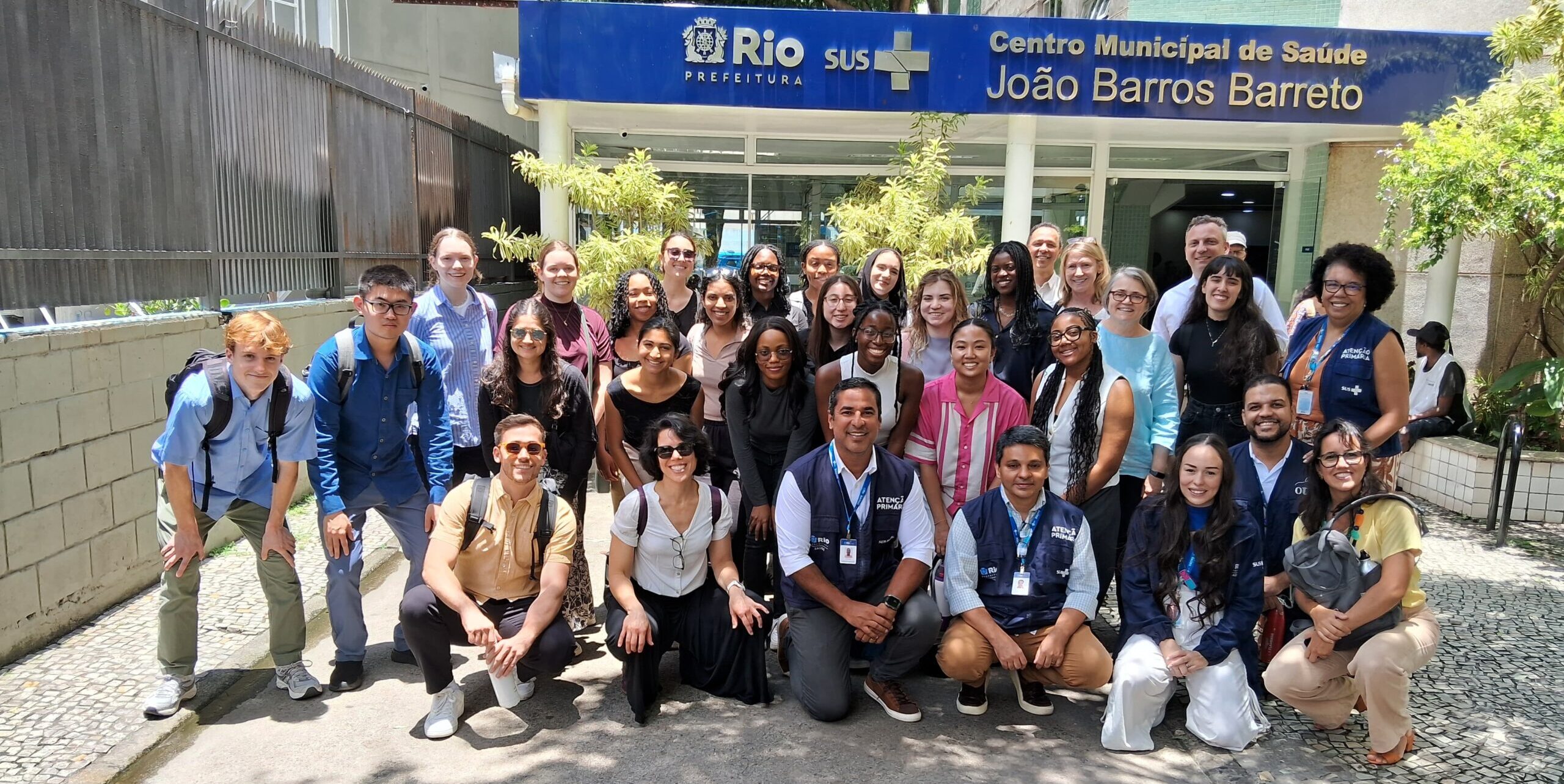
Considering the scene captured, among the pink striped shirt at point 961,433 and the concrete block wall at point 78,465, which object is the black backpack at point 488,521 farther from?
the concrete block wall at point 78,465

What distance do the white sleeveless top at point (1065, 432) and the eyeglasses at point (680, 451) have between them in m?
1.58

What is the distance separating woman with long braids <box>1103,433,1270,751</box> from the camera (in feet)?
12.3

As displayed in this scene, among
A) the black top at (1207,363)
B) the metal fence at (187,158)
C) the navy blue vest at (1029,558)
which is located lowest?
the navy blue vest at (1029,558)

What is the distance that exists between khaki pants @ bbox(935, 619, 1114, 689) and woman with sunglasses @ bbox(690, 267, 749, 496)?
138 centimetres

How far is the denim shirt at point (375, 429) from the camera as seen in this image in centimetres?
410

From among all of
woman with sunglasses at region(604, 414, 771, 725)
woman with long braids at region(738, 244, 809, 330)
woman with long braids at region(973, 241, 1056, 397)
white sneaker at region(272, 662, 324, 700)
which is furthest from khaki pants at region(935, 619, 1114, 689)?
white sneaker at region(272, 662, 324, 700)

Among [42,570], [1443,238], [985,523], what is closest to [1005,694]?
[985,523]

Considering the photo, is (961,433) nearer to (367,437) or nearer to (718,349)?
(718,349)

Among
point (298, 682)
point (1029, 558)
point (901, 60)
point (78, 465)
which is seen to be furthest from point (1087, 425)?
point (901, 60)

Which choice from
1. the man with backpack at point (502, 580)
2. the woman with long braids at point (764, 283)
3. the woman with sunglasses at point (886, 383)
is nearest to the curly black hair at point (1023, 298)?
the woman with sunglasses at point (886, 383)

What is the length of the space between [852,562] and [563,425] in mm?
1494

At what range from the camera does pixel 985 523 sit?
13.3 ft

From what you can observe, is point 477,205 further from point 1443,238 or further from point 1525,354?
point 1525,354

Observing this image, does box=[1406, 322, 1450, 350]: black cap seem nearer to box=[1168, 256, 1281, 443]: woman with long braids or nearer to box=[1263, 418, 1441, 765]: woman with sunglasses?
box=[1168, 256, 1281, 443]: woman with long braids
